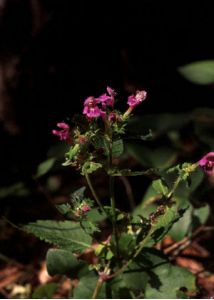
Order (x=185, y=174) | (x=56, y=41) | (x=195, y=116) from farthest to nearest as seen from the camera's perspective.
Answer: (x=56, y=41), (x=195, y=116), (x=185, y=174)

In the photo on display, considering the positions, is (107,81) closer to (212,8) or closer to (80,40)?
(80,40)

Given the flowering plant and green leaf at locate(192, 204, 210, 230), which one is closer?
the flowering plant

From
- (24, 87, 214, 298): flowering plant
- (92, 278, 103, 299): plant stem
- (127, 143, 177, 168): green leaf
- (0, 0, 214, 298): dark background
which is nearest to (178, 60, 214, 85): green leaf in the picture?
(127, 143, 177, 168): green leaf

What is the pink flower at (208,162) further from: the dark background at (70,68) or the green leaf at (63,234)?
the dark background at (70,68)

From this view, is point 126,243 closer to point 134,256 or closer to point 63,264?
point 134,256

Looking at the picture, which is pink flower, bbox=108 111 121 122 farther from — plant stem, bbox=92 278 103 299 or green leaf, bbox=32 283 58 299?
green leaf, bbox=32 283 58 299

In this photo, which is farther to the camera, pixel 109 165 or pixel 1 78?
pixel 1 78

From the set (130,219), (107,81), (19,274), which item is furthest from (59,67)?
(130,219)

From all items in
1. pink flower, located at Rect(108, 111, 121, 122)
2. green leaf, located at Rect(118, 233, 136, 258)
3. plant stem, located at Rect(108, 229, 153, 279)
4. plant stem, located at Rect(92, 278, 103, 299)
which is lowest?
plant stem, located at Rect(92, 278, 103, 299)
